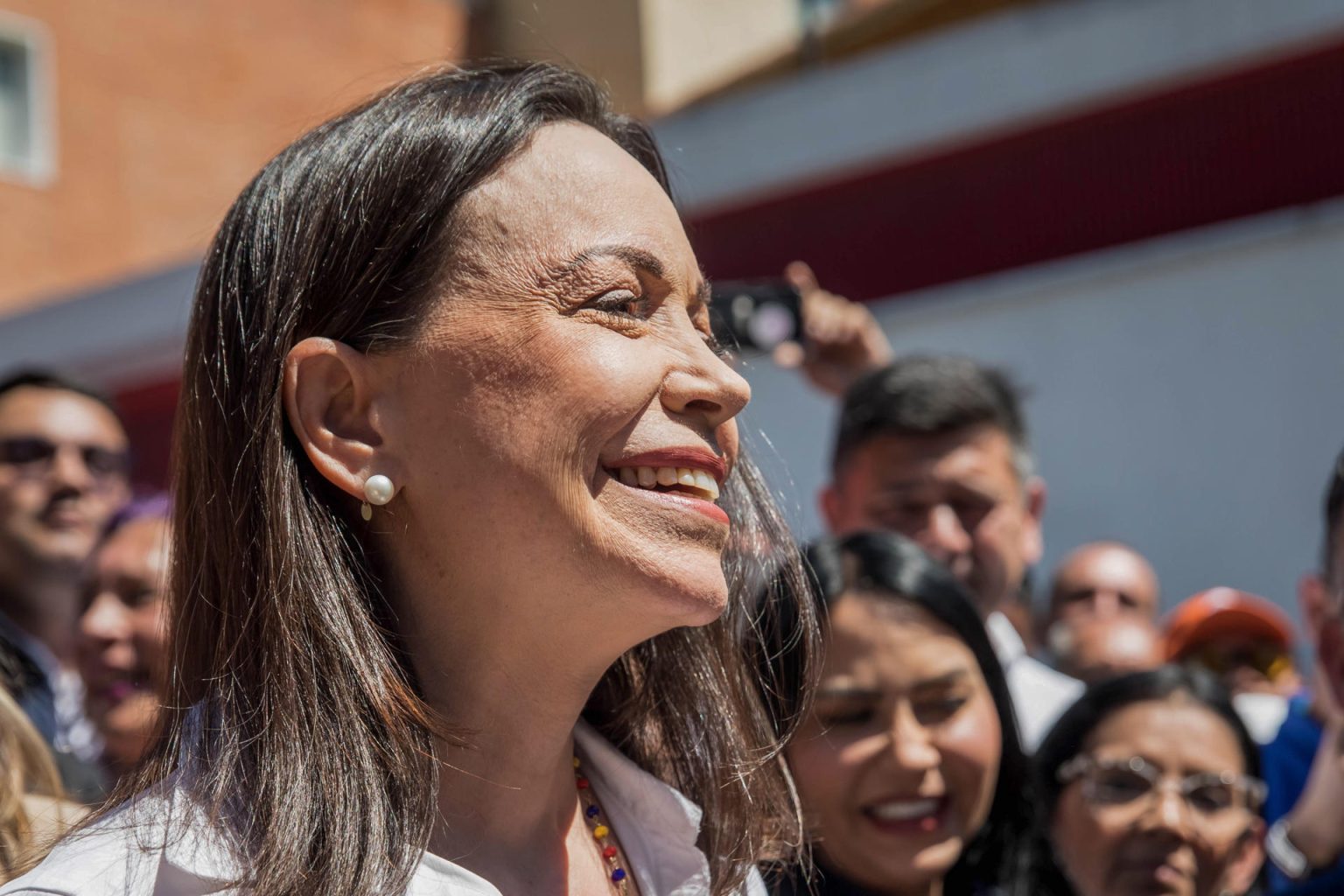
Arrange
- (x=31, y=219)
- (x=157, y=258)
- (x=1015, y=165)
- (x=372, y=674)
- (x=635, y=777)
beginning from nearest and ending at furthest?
(x=372, y=674), (x=635, y=777), (x=1015, y=165), (x=31, y=219), (x=157, y=258)

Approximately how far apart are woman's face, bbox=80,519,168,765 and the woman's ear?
2032 millimetres

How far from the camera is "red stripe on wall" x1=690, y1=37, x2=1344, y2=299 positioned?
666 centimetres

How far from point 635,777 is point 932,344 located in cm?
604

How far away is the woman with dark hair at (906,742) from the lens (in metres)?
2.33

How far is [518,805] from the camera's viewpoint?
1.57 m

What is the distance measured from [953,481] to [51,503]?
6.54 feet

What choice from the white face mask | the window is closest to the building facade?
the white face mask

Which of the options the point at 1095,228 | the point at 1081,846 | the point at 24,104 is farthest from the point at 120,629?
the point at 24,104

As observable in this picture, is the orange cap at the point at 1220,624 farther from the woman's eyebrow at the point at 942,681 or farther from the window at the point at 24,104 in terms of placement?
the window at the point at 24,104

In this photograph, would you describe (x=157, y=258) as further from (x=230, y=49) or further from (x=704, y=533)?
(x=704, y=533)

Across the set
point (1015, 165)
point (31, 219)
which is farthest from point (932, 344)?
point (31, 219)

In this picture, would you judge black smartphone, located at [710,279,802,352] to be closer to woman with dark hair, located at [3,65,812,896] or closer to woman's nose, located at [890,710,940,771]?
woman's nose, located at [890,710,940,771]

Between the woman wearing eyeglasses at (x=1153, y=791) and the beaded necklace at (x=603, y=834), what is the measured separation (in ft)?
3.72

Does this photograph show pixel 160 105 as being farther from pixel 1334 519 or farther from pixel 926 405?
pixel 1334 519
